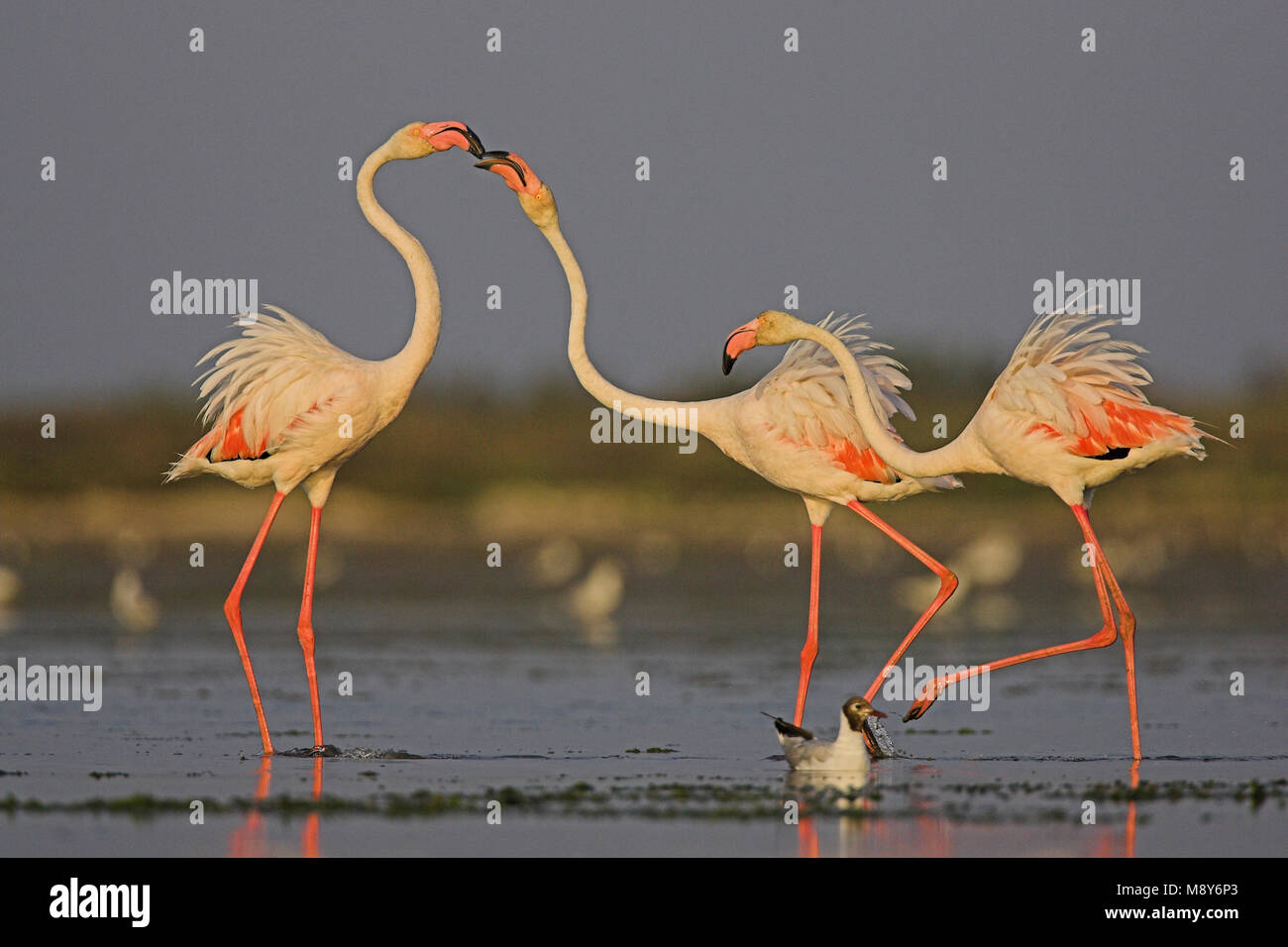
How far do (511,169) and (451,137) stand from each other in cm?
44

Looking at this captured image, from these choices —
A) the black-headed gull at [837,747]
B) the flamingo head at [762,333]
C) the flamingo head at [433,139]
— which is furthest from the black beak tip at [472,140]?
the black-headed gull at [837,747]

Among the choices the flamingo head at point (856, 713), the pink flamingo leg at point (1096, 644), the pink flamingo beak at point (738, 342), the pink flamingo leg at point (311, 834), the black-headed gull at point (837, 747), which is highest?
the pink flamingo beak at point (738, 342)

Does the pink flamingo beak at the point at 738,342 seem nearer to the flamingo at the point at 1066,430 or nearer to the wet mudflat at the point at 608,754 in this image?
the flamingo at the point at 1066,430

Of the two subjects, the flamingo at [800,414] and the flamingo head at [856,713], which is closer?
the flamingo head at [856,713]

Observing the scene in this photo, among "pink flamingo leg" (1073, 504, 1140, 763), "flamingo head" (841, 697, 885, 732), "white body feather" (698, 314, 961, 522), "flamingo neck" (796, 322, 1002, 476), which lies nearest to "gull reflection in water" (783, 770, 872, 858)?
"flamingo head" (841, 697, 885, 732)

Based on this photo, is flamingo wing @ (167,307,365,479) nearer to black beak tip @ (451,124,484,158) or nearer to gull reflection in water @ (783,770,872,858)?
black beak tip @ (451,124,484,158)

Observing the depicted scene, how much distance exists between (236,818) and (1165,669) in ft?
28.2

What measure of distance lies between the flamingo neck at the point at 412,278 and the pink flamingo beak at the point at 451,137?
1.01 ft

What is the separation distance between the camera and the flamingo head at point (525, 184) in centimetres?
1119

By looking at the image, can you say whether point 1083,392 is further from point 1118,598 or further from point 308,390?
point 308,390

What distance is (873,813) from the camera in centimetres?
787

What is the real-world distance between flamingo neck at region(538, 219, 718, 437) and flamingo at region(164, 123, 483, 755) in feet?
3.23

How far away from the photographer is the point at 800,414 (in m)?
11.5
